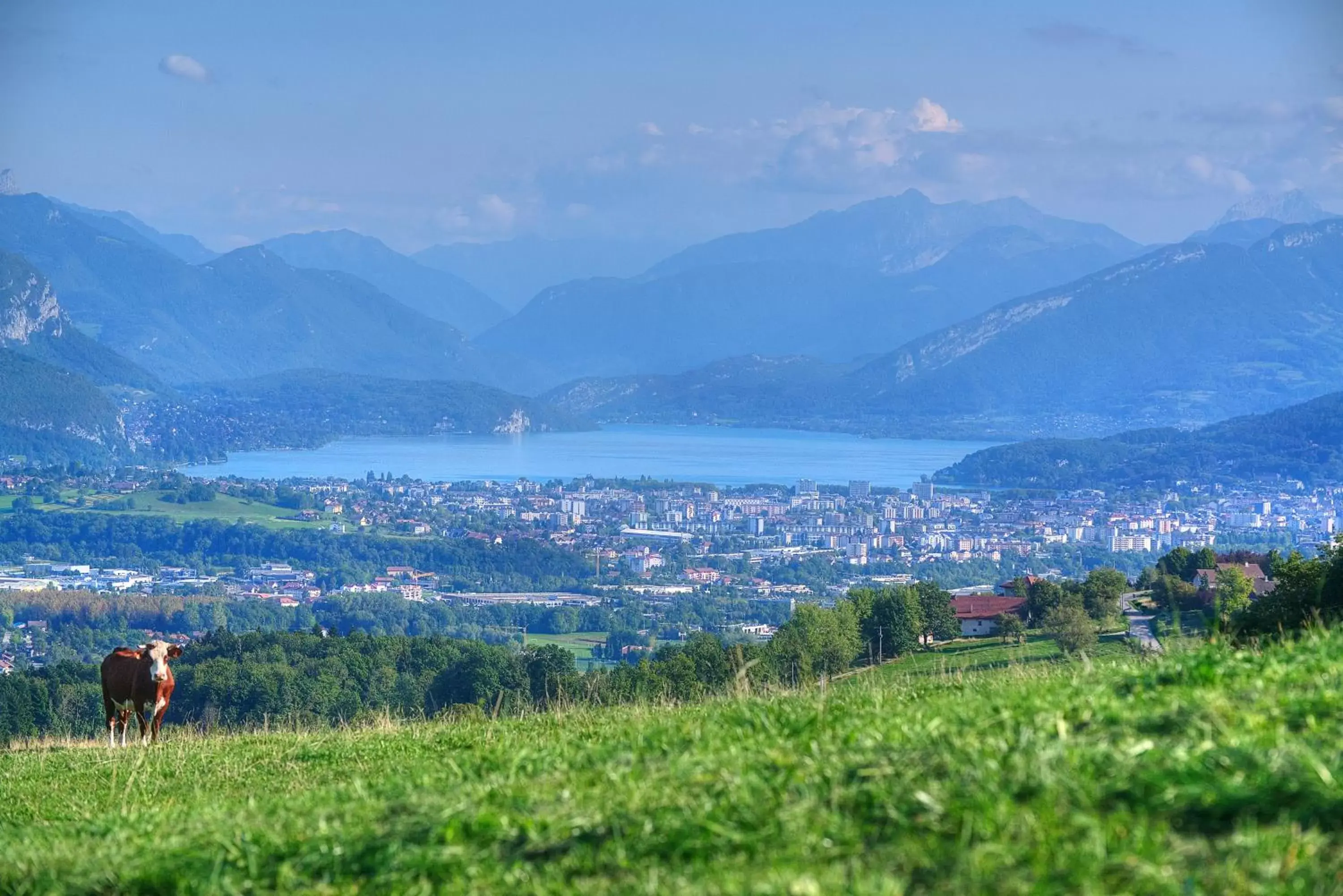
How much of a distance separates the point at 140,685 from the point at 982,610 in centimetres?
2975

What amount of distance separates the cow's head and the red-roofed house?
25.0m

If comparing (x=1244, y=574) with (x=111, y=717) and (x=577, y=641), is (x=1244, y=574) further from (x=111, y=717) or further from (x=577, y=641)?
(x=111, y=717)

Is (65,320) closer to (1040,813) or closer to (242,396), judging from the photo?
(242,396)

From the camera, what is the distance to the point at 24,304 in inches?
7338

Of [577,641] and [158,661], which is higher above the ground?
[158,661]

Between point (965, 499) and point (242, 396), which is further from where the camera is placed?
point (242, 396)

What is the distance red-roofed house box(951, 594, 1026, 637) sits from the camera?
35500 mm

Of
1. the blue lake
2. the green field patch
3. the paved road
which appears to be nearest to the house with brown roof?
the paved road

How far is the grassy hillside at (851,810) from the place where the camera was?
3.54 m

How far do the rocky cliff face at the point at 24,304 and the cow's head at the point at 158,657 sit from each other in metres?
187

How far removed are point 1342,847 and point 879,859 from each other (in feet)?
3.65

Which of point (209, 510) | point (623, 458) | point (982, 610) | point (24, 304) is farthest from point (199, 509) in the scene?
point (24, 304)

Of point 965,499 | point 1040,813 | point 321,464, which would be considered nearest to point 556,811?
point 1040,813

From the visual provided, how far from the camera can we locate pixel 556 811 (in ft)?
14.4
